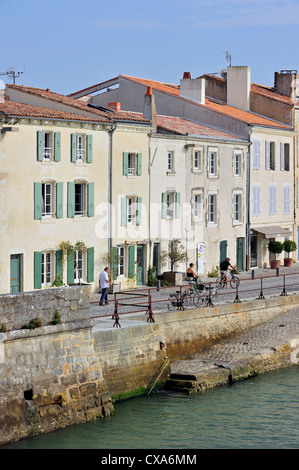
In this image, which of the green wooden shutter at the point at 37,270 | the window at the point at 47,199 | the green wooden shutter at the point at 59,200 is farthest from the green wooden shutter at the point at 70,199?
the green wooden shutter at the point at 37,270

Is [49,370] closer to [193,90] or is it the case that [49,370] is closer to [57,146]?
[57,146]

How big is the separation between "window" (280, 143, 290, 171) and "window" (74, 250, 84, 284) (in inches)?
708

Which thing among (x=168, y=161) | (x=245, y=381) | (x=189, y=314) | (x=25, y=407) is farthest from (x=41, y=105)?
(x=25, y=407)

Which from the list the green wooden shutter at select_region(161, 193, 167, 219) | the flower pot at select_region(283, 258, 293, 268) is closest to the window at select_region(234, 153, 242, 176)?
the flower pot at select_region(283, 258, 293, 268)

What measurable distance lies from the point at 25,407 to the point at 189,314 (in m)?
8.61

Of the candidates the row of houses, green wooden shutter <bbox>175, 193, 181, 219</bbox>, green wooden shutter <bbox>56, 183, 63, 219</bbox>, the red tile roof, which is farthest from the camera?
green wooden shutter <bbox>175, 193, 181, 219</bbox>

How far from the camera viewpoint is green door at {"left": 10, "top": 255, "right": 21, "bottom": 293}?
31.8 meters

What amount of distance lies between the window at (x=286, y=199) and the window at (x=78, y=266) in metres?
18.1

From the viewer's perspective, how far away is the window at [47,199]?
109ft

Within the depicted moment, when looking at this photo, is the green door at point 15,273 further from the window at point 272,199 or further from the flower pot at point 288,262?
the window at point 272,199

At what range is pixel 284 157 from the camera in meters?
50.0

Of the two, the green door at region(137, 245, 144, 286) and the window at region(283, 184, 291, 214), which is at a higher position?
the window at region(283, 184, 291, 214)

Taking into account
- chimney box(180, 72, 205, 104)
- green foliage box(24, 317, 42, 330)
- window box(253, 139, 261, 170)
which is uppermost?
chimney box(180, 72, 205, 104)

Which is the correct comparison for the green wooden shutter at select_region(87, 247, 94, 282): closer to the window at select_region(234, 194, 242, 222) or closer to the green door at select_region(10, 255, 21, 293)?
the green door at select_region(10, 255, 21, 293)
